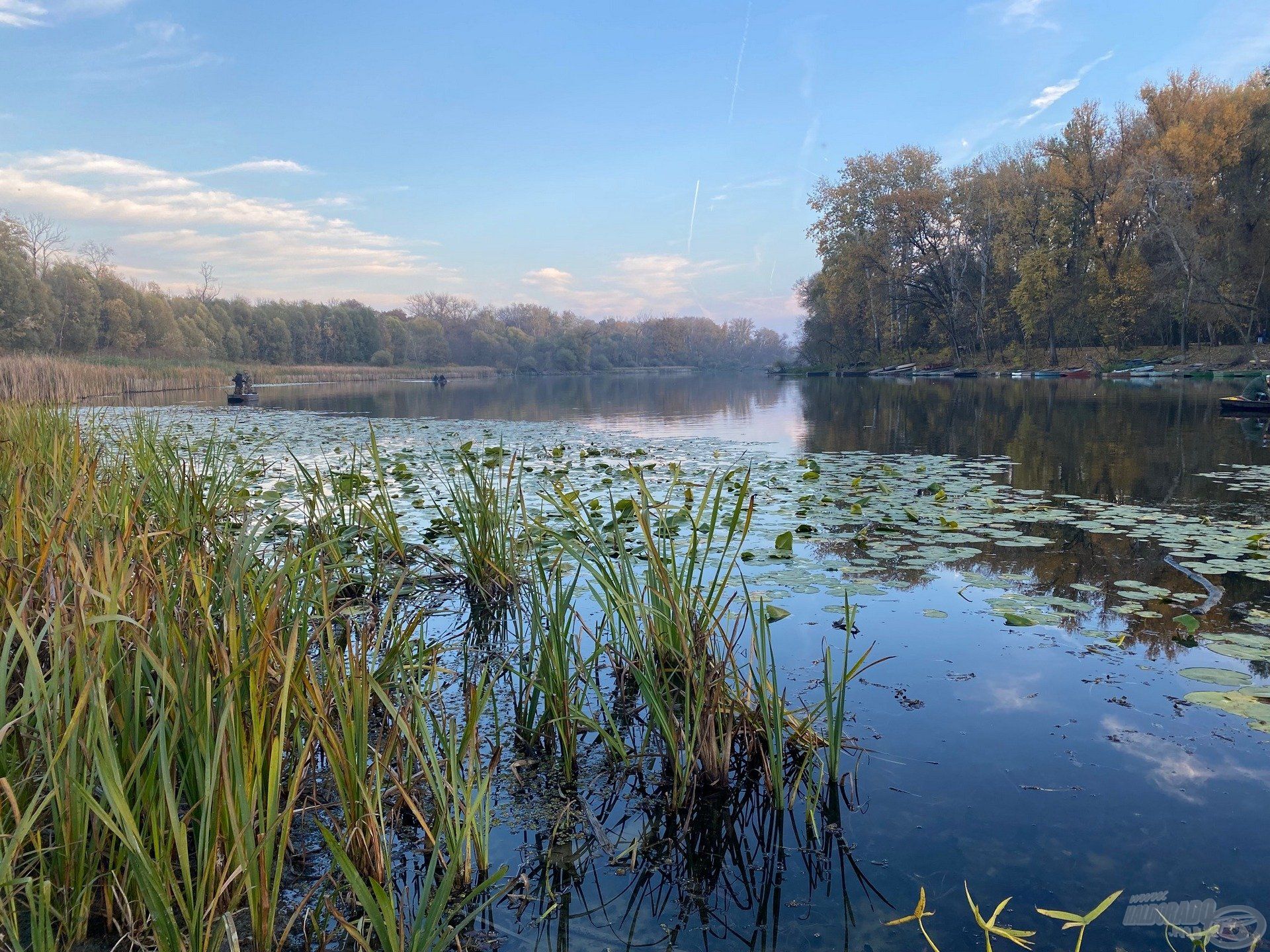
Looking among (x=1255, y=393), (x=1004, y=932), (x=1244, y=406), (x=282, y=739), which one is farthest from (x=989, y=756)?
(x=1255, y=393)

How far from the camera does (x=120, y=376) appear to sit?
88.1ft

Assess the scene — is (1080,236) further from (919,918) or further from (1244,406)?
(919,918)

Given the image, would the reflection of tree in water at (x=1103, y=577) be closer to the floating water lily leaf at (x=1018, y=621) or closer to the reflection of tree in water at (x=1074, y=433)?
the floating water lily leaf at (x=1018, y=621)

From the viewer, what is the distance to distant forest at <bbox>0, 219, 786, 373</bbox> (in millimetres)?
48688

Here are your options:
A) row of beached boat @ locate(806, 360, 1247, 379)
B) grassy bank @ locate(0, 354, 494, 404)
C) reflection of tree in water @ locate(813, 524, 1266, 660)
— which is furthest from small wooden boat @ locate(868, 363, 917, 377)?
reflection of tree in water @ locate(813, 524, 1266, 660)

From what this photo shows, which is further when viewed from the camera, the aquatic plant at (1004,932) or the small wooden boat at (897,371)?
the small wooden boat at (897,371)

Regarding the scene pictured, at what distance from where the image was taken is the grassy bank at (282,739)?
1.46 m

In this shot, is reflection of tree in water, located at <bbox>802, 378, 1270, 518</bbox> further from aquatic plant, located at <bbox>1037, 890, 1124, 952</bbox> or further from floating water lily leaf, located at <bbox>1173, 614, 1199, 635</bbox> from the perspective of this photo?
aquatic plant, located at <bbox>1037, 890, 1124, 952</bbox>

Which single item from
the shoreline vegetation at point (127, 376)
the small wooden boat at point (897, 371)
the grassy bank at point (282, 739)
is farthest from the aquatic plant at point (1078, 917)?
the small wooden boat at point (897, 371)

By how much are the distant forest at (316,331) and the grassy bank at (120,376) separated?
11.7 m

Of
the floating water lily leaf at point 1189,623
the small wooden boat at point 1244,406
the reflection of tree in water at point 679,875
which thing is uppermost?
the small wooden boat at point 1244,406

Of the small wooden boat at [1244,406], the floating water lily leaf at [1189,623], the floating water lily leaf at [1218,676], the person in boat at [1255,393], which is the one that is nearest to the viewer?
the floating water lily leaf at [1218,676]

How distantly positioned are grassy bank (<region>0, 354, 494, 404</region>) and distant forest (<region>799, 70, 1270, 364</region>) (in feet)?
108

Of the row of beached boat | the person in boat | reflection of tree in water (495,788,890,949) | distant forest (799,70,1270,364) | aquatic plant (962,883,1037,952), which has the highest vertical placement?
distant forest (799,70,1270,364)
